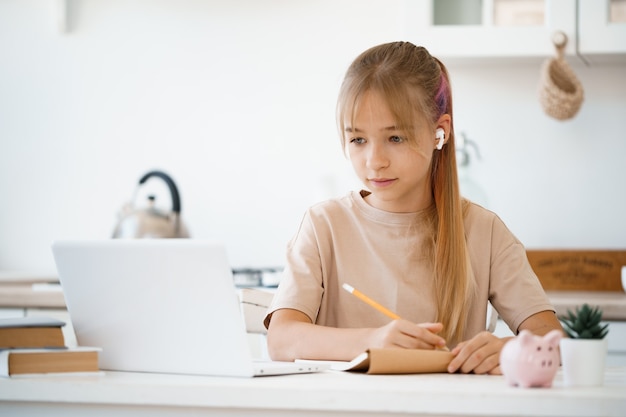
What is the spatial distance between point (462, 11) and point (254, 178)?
2.65ft

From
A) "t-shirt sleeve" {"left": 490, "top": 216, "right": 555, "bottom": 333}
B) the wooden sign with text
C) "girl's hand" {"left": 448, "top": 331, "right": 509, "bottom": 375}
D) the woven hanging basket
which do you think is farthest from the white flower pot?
the woven hanging basket

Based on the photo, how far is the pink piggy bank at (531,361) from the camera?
1.00 meters

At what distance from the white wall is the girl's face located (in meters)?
1.25

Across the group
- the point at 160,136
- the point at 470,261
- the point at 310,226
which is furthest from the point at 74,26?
the point at 470,261

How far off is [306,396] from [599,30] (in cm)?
180

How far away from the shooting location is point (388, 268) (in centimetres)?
158

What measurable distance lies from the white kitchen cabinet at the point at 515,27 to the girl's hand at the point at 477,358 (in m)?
1.42

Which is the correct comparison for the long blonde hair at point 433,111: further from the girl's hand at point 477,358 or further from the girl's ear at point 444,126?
the girl's hand at point 477,358

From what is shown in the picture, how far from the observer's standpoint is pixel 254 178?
289cm

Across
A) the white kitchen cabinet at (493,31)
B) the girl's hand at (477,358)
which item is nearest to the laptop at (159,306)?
the girl's hand at (477,358)

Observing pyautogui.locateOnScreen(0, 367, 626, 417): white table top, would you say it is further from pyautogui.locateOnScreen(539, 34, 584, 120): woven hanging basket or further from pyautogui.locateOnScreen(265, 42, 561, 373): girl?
pyautogui.locateOnScreen(539, 34, 584, 120): woven hanging basket

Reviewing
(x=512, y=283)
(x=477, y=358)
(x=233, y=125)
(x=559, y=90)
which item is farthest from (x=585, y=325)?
(x=233, y=125)

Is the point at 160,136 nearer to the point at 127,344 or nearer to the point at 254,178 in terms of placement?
the point at 254,178

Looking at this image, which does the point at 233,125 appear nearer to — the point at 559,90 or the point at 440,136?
the point at 559,90
